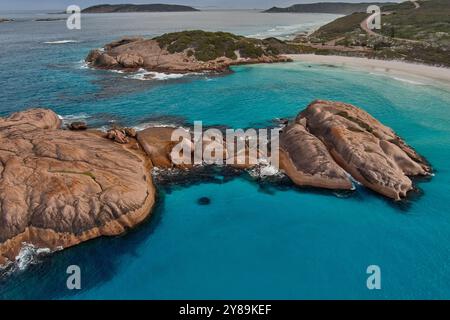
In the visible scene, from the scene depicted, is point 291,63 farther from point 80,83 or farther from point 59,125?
point 59,125

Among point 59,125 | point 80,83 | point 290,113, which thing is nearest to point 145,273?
point 59,125

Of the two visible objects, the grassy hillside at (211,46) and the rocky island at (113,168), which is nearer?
the rocky island at (113,168)

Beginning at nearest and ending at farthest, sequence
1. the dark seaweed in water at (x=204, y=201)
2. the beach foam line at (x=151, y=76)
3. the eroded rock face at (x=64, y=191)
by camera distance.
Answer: the eroded rock face at (x=64, y=191)
the dark seaweed in water at (x=204, y=201)
the beach foam line at (x=151, y=76)

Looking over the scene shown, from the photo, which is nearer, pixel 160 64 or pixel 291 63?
pixel 160 64

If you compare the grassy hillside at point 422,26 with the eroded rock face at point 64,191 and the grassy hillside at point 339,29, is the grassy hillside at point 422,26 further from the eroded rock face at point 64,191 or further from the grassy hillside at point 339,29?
the eroded rock face at point 64,191

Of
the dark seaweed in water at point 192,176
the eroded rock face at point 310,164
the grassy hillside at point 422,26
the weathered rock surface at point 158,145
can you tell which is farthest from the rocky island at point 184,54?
the grassy hillside at point 422,26

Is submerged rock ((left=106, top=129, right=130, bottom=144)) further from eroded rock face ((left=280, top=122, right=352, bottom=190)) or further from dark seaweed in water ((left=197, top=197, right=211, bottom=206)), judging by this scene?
eroded rock face ((left=280, top=122, right=352, bottom=190))
